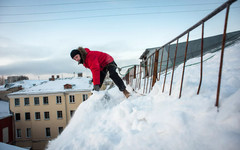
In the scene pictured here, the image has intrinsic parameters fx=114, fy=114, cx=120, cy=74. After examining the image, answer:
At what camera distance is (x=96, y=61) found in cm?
263

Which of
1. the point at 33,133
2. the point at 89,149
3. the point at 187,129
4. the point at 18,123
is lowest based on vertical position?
the point at 33,133

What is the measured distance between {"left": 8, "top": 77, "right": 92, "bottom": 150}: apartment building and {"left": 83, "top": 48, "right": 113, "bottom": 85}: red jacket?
15.9 metres

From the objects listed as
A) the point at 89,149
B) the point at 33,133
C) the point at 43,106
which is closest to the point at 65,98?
the point at 43,106

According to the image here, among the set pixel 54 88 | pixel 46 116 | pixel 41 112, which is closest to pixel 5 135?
pixel 41 112

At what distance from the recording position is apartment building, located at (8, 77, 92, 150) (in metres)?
17.1

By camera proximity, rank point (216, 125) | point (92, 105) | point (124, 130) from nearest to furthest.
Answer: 1. point (216, 125)
2. point (124, 130)
3. point (92, 105)

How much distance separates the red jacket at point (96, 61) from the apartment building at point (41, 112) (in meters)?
15.9

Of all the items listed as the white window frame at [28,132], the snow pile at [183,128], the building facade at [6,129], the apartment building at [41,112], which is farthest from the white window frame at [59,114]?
the snow pile at [183,128]

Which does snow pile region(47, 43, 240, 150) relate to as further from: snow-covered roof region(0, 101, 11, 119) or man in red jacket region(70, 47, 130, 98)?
snow-covered roof region(0, 101, 11, 119)

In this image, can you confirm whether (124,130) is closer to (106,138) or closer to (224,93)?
(106,138)

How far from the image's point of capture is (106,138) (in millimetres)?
1163

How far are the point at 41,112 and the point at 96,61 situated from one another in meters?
19.8

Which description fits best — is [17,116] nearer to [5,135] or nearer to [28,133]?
[5,135]

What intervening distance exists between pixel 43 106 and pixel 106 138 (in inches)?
805
